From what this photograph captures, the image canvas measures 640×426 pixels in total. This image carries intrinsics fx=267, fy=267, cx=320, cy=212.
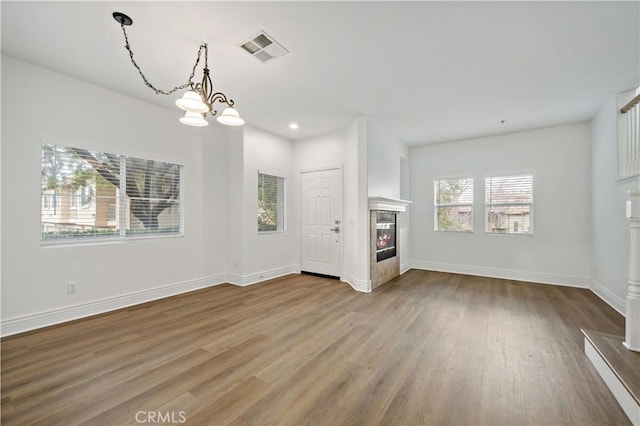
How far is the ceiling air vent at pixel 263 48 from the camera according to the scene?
2453 millimetres

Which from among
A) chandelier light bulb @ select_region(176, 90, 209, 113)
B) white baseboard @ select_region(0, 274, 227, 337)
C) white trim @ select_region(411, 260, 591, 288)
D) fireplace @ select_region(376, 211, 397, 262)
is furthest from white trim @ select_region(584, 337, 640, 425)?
white baseboard @ select_region(0, 274, 227, 337)

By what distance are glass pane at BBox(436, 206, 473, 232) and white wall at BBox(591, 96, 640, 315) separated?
6.12 ft

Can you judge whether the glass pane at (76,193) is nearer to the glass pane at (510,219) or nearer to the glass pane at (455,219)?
the glass pane at (455,219)

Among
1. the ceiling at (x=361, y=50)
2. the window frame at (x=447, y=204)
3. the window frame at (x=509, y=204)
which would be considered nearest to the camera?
the ceiling at (x=361, y=50)

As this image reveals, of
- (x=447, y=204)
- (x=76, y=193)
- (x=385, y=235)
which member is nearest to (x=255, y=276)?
(x=385, y=235)

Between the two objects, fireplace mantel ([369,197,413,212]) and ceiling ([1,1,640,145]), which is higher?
ceiling ([1,1,640,145])

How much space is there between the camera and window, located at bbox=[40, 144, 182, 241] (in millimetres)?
3082

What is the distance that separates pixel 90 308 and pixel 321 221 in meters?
3.70

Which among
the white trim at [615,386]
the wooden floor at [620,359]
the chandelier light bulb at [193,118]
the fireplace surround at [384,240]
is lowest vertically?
the white trim at [615,386]

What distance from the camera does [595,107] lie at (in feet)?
13.2

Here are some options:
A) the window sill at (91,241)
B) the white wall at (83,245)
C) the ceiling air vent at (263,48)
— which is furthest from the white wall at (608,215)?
the window sill at (91,241)

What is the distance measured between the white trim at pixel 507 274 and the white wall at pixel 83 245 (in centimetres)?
470

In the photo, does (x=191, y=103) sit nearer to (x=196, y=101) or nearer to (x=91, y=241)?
(x=196, y=101)

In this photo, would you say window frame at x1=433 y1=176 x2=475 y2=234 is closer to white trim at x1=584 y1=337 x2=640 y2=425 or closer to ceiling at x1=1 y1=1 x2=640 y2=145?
ceiling at x1=1 y1=1 x2=640 y2=145
